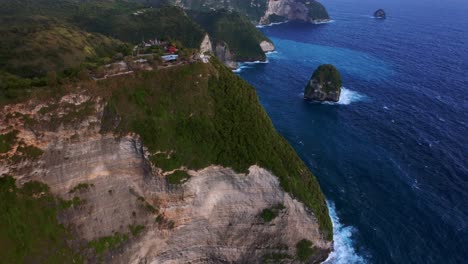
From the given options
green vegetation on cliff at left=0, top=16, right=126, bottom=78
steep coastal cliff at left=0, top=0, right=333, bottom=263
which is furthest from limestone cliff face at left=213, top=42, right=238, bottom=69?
steep coastal cliff at left=0, top=0, right=333, bottom=263

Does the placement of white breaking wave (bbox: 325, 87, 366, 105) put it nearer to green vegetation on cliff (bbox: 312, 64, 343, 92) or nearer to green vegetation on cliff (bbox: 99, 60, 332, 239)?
green vegetation on cliff (bbox: 312, 64, 343, 92)

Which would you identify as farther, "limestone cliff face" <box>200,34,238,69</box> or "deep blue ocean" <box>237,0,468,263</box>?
"limestone cliff face" <box>200,34,238,69</box>

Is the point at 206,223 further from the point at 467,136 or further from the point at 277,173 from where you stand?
the point at 467,136

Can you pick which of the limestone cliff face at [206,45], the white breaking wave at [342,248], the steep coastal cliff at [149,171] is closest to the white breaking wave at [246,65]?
the limestone cliff face at [206,45]

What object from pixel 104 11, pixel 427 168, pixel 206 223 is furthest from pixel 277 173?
pixel 104 11

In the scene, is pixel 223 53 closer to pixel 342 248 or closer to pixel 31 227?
pixel 342 248
